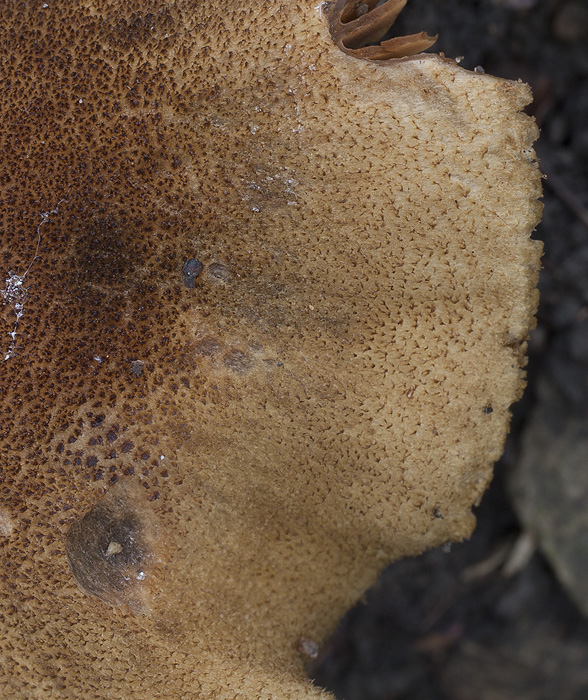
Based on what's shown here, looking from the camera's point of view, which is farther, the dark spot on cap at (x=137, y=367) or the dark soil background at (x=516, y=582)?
the dark soil background at (x=516, y=582)

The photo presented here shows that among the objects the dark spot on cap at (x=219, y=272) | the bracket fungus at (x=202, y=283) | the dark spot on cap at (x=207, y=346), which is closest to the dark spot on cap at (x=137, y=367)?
the bracket fungus at (x=202, y=283)

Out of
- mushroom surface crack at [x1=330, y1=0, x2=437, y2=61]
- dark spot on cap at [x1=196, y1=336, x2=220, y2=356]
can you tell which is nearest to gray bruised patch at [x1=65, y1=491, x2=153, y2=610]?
dark spot on cap at [x1=196, y1=336, x2=220, y2=356]

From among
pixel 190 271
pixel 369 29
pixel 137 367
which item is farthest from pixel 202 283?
pixel 369 29

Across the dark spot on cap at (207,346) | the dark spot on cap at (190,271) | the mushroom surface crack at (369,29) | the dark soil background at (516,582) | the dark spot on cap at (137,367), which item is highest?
the mushroom surface crack at (369,29)

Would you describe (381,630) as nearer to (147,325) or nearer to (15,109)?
(147,325)

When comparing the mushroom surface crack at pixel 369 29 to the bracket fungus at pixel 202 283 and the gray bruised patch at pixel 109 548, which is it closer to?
the bracket fungus at pixel 202 283

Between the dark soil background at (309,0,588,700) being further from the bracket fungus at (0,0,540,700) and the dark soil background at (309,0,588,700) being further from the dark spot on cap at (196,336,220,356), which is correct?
the dark spot on cap at (196,336,220,356)

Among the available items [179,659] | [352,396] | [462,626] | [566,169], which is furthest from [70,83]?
[462,626]

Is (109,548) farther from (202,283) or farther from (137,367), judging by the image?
(202,283)
